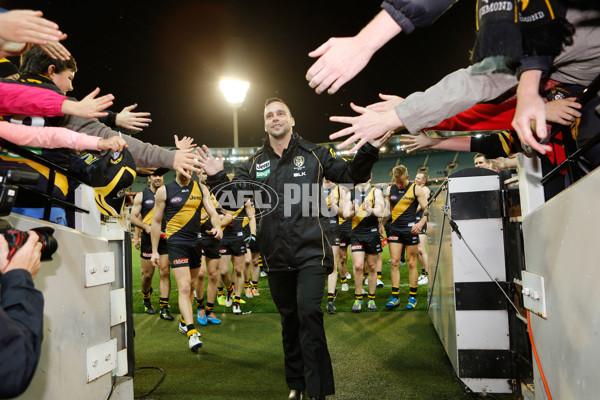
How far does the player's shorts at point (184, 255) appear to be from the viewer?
539 centimetres

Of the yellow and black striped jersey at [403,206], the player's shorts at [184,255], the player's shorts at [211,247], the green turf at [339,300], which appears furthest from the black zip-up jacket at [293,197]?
the yellow and black striped jersey at [403,206]

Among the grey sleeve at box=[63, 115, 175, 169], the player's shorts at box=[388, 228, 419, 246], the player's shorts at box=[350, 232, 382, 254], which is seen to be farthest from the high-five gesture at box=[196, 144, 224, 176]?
the player's shorts at box=[388, 228, 419, 246]

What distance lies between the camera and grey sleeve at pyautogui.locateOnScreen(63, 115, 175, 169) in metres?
2.51

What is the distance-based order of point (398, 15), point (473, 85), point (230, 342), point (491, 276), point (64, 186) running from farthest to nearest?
point (230, 342)
point (491, 276)
point (64, 186)
point (473, 85)
point (398, 15)

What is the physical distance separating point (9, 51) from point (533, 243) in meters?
2.61

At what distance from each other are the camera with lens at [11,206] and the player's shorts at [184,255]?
3893 mm

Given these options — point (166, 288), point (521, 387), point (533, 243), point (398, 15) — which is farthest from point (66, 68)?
point (166, 288)

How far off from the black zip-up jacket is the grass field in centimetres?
111

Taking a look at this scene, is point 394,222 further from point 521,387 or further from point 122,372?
point 122,372

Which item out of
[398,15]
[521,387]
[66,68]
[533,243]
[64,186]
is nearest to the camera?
[398,15]

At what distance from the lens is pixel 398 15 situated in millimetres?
1367

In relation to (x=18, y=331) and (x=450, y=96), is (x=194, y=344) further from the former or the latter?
(x=450, y=96)

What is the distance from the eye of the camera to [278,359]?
4285 millimetres

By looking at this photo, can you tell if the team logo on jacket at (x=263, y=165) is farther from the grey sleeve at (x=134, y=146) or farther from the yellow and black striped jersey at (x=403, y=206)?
the yellow and black striped jersey at (x=403, y=206)
